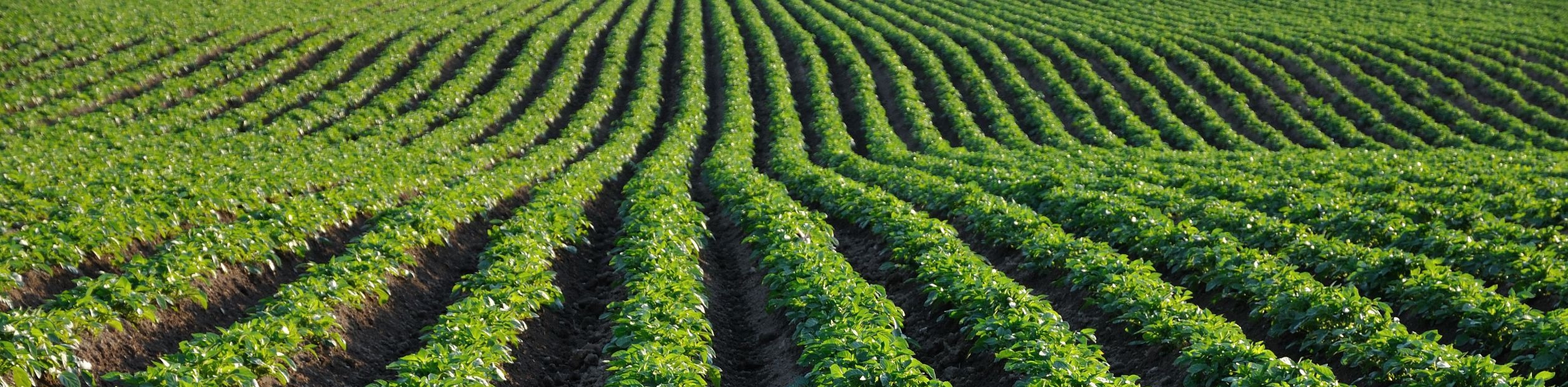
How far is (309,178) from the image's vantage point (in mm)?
16281

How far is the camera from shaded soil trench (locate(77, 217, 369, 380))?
815 centimetres

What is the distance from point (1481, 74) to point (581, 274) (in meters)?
31.7

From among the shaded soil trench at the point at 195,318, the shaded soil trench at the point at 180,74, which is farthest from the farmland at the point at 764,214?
the shaded soil trench at the point at 180,74

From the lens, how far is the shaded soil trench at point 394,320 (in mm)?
8789

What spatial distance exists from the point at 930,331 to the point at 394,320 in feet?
17.7

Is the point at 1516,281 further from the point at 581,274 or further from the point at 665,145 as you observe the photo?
the point at 665,145

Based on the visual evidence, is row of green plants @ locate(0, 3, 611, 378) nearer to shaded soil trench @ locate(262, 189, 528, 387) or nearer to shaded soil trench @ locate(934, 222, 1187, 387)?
shaded soil trench @ locate(262, 189, 528, 387)

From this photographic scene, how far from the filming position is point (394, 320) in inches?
410

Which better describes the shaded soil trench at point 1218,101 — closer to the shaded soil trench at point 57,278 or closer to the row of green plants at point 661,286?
the row of green plants at point 661,286

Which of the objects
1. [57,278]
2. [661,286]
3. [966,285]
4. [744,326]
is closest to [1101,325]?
[966,285]

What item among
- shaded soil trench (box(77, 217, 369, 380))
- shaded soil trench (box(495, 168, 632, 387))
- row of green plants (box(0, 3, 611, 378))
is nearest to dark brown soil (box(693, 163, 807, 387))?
shaded soil trench (box(495, 168, 632, 387))

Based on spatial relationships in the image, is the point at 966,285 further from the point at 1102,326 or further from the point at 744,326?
the point at 744,326

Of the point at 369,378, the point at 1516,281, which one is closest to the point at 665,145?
the point at 369,378

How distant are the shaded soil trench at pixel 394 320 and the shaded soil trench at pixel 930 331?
4819 millimetres
